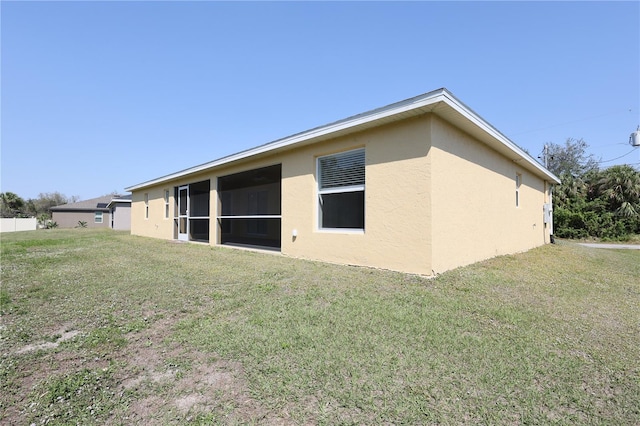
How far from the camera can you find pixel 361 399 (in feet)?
6.29

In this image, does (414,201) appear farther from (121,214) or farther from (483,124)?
(121,214)

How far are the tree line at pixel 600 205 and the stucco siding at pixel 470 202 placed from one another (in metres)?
11.2

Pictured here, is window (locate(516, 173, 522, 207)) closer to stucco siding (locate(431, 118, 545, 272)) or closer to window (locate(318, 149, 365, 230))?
stucco siding (locate(431, 118, 545, 272))

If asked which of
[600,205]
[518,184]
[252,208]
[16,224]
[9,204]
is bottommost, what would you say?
[16,224]

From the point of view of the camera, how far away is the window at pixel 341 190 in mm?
6289

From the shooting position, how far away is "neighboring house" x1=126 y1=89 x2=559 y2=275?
5.09 metres

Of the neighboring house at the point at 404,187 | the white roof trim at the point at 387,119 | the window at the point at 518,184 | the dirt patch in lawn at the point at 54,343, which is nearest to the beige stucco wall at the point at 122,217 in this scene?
the neighboring house at the point at 404,187

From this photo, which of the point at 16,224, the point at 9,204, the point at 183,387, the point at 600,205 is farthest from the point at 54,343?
the point at 9,204

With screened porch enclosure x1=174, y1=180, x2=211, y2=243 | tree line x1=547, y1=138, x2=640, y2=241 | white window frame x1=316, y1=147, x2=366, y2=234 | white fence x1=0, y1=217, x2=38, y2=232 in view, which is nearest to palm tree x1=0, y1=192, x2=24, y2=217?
white fence x1=0, y1=217, x2=38, y2=232

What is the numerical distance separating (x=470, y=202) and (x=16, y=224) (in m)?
38.5

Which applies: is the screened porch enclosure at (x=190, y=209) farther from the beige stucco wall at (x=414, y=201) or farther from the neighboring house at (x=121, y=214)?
the neighboring house at (x=121, y=214)

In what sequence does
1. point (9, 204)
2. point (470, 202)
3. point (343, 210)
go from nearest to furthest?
1. point (470, 202)
2. point (343, 210)
3. point (9, 204)

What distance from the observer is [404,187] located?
5.32m

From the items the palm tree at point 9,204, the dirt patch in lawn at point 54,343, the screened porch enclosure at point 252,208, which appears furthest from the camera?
the palm tree at point 9,204
